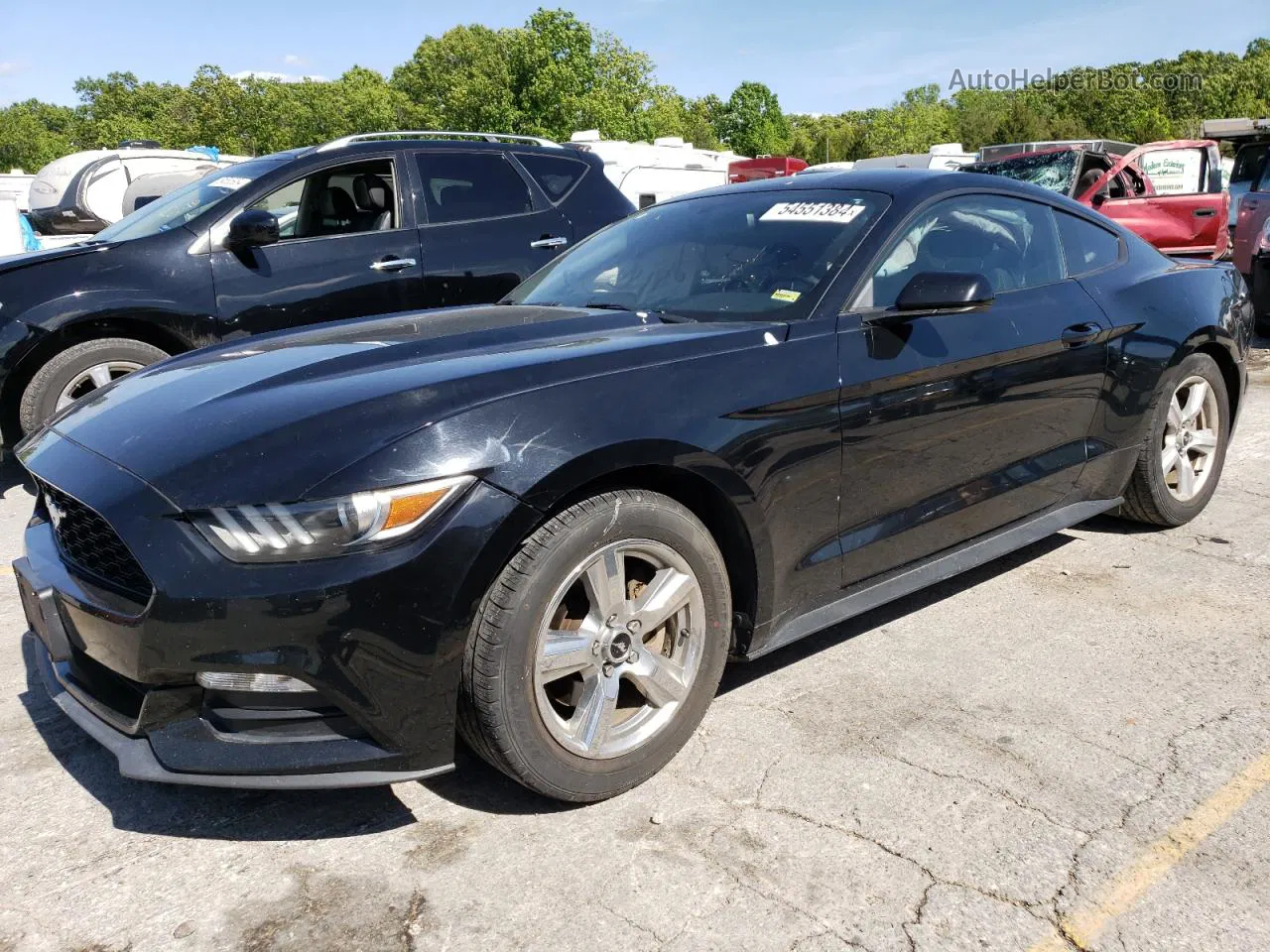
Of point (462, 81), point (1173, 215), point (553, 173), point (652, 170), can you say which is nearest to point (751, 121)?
point (462, 81)

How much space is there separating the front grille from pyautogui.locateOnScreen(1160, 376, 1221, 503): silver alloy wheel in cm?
384

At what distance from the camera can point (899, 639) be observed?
361 cm

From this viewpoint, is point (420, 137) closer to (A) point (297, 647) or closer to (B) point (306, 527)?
(B) point (306, 527)

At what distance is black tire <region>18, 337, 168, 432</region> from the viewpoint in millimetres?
5367

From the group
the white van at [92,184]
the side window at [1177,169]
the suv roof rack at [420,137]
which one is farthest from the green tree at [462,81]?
the suv roof rack at [420,137]

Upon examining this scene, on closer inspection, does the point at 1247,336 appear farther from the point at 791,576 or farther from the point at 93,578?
the point at 93,578

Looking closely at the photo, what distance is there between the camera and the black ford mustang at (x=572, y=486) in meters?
2.23

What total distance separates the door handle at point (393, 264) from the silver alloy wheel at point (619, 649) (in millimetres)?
4024

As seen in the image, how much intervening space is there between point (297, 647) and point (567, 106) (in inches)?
2394

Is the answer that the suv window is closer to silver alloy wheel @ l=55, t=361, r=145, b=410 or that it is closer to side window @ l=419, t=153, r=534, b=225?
side window @ l=419, t=153, r=534, b=225

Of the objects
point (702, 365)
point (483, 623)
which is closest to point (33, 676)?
point (483, 623)

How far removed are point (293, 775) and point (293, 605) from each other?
0.37 metres

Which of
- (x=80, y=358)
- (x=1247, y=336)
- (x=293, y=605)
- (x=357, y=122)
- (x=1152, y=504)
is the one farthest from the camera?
(x=357, y=122)

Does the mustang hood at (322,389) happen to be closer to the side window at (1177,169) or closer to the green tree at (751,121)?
the side window at (1177,169)
